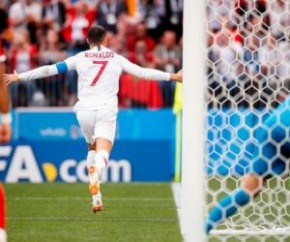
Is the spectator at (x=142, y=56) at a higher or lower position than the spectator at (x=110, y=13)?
lower

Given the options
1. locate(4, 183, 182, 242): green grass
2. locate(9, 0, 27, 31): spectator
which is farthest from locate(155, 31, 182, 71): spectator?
locate(4, 183, 182, 242): green grass

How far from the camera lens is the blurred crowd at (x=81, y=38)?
19.5 m

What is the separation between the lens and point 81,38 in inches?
828

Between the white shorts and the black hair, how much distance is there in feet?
2.54

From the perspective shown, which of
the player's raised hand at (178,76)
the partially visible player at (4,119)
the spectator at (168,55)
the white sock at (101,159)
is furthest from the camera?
the spectator at (168,55)

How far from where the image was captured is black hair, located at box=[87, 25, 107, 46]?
40.0ft

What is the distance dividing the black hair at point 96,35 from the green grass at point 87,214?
1.90 m

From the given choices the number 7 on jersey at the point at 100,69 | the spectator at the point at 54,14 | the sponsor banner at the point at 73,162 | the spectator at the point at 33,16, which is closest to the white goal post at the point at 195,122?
the number 7 on jersey at the point at 100,69

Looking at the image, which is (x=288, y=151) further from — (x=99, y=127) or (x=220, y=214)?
(x=99, y=127)

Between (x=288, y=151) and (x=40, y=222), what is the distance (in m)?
3.21

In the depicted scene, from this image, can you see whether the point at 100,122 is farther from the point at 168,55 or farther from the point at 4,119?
the point at 168,55

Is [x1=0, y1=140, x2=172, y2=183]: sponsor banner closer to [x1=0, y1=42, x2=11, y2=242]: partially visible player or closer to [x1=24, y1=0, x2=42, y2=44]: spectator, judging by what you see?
[x1=24, y1=0, x2=42, y2=44]: spectator

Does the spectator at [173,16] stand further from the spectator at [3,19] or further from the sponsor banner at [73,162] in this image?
the sponsor banner at [73,162]

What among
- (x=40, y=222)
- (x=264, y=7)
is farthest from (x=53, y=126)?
(x=264, y=7)
